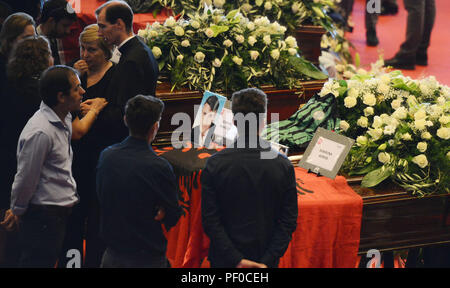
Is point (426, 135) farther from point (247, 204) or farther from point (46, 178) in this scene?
point (46, 178)

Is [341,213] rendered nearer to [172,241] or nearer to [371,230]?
[371,230]

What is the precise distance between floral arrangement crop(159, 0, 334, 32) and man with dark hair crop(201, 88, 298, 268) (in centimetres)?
227

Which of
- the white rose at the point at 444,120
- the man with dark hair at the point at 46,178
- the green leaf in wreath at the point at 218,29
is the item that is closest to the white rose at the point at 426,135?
the white rose at the point at 444,120

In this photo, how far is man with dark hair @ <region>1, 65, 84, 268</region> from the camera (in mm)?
2377

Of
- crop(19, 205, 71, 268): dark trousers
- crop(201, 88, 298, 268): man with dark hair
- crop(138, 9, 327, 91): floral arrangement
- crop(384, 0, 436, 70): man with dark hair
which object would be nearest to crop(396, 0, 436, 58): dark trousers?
crop(384, 0, 436, 70): man with dark hair

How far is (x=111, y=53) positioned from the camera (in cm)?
298

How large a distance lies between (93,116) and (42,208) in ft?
1.84

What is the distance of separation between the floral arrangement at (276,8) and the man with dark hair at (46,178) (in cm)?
204

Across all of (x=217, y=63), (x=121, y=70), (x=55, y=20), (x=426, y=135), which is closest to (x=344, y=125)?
(x=426, y=135)

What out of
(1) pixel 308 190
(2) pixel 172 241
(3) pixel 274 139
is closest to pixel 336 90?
(3) pixel 274 139

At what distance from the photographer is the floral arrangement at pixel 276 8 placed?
172 inches

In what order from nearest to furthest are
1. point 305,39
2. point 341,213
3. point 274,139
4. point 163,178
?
point 163,178 → point 341,213 → point 274,139 → point 305,39

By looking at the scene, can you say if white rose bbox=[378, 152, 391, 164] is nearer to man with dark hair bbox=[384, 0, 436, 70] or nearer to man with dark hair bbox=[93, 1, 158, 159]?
man with dark hair bbox=[93, 1, 158, 159]

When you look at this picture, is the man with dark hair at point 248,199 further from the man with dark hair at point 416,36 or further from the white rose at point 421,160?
the man with dark hair at point 416,36
